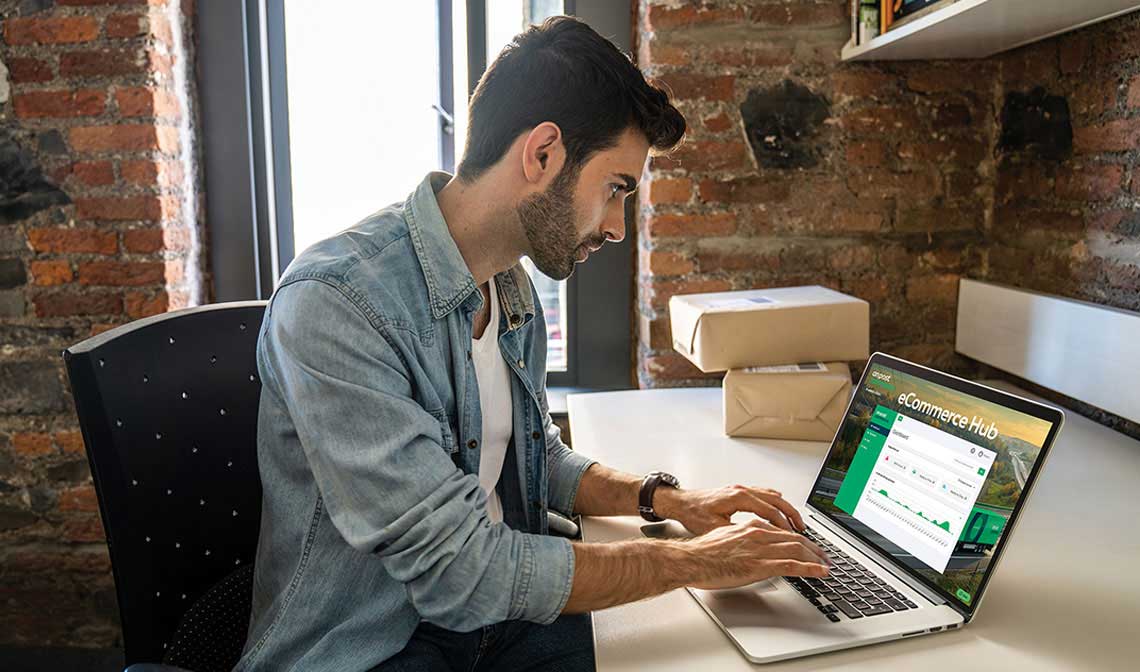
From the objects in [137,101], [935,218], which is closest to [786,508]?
[935,218]

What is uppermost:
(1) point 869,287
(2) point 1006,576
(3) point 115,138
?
(3) point 115,138

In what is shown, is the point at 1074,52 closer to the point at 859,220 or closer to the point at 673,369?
the point at 859,220

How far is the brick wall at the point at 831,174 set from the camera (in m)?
1.95

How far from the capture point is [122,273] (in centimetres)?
195

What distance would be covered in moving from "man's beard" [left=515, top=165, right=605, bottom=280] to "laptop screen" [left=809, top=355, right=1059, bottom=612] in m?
0.46

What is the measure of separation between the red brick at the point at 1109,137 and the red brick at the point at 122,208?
1.91m

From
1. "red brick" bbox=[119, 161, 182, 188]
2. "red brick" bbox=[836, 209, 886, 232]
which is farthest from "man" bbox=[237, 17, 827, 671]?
"red brick" bbox=[119, 161, 182, 188]

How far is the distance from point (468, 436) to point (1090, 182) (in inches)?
52.0

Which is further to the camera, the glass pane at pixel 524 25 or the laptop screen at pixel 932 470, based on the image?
the glass pane at pixel 524 25

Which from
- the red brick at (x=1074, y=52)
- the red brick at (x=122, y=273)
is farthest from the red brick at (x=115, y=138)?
the red brick at (x=1074, y=52)

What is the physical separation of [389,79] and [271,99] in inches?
11.6

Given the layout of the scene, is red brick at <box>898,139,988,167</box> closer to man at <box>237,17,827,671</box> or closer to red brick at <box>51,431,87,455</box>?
man at <box>237,17,827,671</box>

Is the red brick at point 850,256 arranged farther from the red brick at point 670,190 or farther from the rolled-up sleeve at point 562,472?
the rolled-up sleeve at point 562,472

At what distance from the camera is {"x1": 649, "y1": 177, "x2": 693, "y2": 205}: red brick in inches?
78.4
